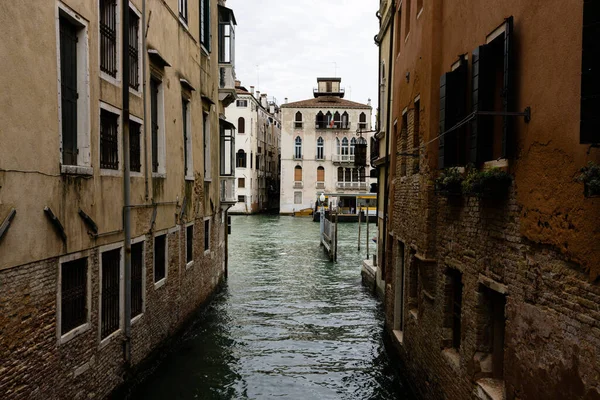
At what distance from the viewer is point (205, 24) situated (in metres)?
14.5

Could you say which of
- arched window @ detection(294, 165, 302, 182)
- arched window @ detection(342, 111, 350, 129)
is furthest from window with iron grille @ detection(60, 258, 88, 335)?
arched window @ detection(294, 165, 302, 182)

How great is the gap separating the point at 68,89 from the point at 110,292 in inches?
115

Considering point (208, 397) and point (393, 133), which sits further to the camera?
point (393, 133)

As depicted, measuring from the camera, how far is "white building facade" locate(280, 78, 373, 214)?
54.8 meters

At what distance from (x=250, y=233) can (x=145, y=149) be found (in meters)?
27.5

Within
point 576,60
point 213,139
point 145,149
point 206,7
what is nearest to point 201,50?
point 206,7

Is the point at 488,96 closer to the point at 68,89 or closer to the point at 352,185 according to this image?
the point at 68,89

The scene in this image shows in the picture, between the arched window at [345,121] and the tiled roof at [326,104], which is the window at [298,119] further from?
the arched window at [345,121]

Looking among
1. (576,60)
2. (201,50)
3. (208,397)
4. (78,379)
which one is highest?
(201,50)

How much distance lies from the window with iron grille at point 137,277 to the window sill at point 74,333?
1872 millimetres

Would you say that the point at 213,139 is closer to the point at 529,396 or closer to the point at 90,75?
the point at 90,75

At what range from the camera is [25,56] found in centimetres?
561

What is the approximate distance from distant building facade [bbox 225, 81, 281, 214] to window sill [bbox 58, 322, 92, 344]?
154ft

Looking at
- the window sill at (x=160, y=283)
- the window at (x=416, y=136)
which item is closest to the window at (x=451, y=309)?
the window at (x=416, y=136)
